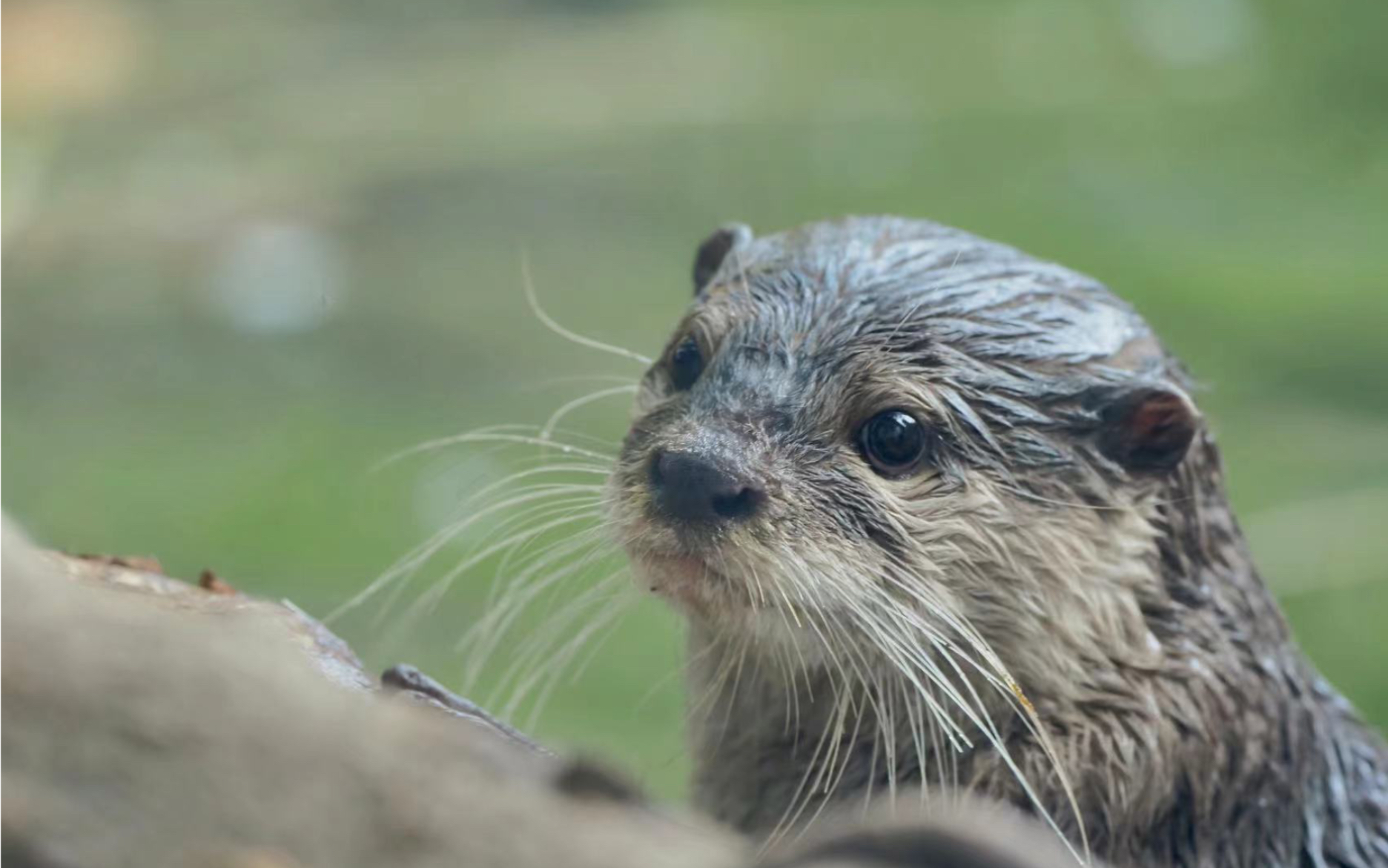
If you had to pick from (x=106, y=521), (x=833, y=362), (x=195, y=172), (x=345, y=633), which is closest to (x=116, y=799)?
(x=833, y=362)

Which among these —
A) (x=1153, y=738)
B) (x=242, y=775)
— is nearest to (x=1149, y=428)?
(x=1153, y=738)

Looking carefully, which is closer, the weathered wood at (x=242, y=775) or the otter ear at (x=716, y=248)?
the weathered wood at (x=242, y=775)

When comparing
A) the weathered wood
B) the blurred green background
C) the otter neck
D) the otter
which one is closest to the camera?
the weathered wood

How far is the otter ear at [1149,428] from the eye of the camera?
3.05 metres

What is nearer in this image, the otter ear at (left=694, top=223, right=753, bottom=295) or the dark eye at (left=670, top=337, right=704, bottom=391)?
the dark eye at (left=670, top=337, right=704, bottom=391)

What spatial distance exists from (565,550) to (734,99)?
28.0 feet

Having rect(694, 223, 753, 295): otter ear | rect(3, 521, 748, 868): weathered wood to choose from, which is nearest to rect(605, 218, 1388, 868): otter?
rect(694, 223, 753, 295): otter ear

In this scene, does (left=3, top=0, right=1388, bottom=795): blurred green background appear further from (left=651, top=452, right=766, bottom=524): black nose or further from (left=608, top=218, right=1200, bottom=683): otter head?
(left=651, top=452, right=766, bottom=524): black nose

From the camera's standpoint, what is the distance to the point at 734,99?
11.3 metres

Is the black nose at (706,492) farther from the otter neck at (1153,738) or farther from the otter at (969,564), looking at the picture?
the otter neck at (1153,738)

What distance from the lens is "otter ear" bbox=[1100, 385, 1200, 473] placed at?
3047mm

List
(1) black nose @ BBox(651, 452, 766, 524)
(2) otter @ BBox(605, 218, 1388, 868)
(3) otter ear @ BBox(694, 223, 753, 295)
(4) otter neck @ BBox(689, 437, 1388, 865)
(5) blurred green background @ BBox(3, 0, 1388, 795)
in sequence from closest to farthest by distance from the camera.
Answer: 1. (1) black nose @ BBox(651, 452, 766, 524)
2. (2) otter @ BBox(605, 218, 1388, 868)
3. (4) otter neck @ BBox(689, 437, 1388, 865)
4. (3) otter ear @ BBox(694, 223, 753, 295)
5. (5) blurred green background @ BBox(3, 0, 1388, 795)

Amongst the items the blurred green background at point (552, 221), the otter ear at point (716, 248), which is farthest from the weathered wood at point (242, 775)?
the blurred green background at point (552, 221)

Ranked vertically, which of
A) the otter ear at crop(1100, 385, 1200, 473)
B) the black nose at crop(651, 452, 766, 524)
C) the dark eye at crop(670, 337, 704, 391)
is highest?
the otter ear at crop(1100, 385, 1200, 473)
